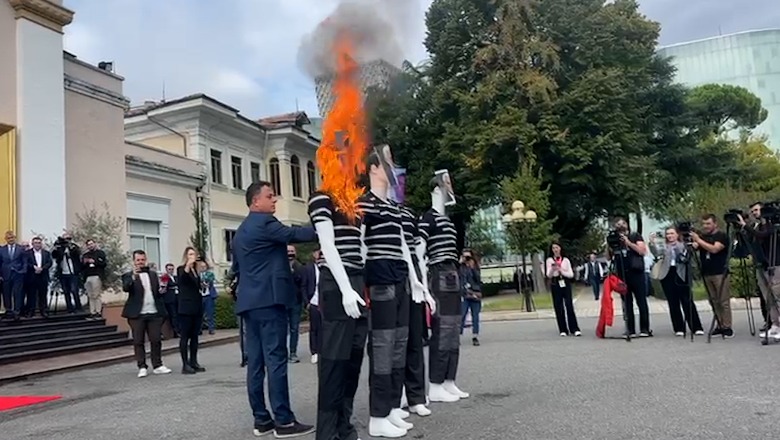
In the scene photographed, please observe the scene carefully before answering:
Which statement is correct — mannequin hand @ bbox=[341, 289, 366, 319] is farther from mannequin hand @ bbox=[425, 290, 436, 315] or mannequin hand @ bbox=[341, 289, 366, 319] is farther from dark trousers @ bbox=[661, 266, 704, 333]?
dark trousers @ bbox=[661, 266, 704, 333]

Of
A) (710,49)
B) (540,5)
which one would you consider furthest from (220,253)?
(710,49)

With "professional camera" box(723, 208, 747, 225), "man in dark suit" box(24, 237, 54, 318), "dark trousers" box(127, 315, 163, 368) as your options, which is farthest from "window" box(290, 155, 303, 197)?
"professional camera" box(723, 208, 747, 225)

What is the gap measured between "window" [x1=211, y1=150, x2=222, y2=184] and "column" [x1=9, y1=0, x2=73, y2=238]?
10.3 meters

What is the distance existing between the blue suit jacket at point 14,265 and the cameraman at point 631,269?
12.2 m

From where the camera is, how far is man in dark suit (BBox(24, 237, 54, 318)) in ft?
52.9

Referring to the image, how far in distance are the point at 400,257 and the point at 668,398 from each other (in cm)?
275

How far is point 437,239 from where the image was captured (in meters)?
7.34

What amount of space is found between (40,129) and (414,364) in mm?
16940

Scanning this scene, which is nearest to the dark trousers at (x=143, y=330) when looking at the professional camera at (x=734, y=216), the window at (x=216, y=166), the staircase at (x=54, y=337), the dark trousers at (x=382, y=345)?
the staircase at (x=54, y=337)

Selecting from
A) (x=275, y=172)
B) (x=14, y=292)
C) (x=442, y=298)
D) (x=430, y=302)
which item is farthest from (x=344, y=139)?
(x=275, y=172)

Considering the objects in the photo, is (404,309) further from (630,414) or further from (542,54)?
(542,54)

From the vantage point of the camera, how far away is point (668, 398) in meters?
6.45

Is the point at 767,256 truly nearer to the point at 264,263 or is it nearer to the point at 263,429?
the point at 264,263

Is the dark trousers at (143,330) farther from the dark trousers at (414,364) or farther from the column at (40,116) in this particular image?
the column at (40,116)
